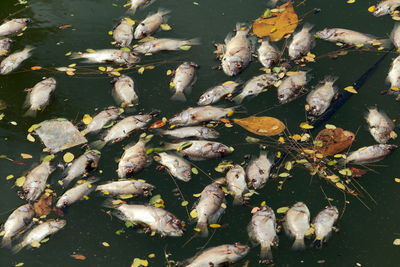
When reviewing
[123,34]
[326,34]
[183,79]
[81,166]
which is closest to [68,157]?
[81,166]

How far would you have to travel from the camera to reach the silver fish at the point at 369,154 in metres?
4.87

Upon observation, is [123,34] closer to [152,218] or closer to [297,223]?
[152,218]

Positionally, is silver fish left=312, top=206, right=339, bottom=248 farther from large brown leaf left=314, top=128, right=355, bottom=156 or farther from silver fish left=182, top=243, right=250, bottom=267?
large brown leaf left=314, top=128, right=355, bottom=156

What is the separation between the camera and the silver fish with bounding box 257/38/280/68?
5895 mm

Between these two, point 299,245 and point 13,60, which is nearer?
point 299,245

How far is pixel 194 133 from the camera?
203 inches

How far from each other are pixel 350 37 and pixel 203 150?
2.55 meters

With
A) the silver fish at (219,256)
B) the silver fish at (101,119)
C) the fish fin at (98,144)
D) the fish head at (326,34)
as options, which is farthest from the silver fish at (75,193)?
the fish head at (326,34)

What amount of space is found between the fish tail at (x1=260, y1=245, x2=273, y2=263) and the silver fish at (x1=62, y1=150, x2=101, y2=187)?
6.03 ft

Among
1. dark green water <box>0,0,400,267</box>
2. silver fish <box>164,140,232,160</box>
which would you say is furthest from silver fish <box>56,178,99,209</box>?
silver fish <box>164,140,232,160</box>

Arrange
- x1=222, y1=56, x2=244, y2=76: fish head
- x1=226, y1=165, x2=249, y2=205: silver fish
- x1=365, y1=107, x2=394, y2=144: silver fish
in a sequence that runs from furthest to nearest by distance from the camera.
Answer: x1=222, y1=56, x2=244, y2=76: fish head, x1=365, y1=107, x2=394, y2=144: silver fish, x1=226, y1=165, x2=249, y2=205: silver fish

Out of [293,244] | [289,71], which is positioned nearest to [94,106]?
[289,71]

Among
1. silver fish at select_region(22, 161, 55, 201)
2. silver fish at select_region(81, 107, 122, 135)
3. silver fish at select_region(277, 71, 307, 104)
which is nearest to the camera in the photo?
silver fish at select_region(22, 161, 55, 201)

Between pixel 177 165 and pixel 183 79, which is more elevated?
pixel 183 79
